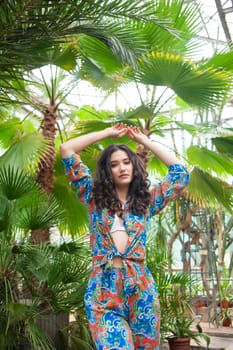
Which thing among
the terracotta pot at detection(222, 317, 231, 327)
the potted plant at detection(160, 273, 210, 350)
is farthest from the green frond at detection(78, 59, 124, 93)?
the terracotta pot at detection(222, 317, 231, 327)

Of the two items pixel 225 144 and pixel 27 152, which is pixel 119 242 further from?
pixel 225 144

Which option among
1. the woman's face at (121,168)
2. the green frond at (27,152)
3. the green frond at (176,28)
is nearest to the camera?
the woman's face at (121,168)

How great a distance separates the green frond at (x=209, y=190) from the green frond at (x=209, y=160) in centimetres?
18

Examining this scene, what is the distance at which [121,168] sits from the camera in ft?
6.14

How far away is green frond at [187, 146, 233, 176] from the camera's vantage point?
4660 mm

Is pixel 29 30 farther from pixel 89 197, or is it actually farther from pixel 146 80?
pixel 146 80

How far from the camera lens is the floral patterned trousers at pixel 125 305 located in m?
1.64

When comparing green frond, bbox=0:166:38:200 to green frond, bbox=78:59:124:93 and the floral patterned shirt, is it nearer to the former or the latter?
the floral patterned shirt

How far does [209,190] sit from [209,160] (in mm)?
323

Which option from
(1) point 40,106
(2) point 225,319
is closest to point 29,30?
(1) point 40,106

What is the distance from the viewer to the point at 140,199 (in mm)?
1850

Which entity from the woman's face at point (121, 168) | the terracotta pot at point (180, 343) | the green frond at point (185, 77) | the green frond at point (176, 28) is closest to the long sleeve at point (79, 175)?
the woman's face at point (121, 168)

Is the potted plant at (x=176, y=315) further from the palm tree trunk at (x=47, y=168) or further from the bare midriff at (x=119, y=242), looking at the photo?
the bare midriff at (x=119, y=242)

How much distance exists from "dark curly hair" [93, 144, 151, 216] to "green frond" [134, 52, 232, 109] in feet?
5.66
